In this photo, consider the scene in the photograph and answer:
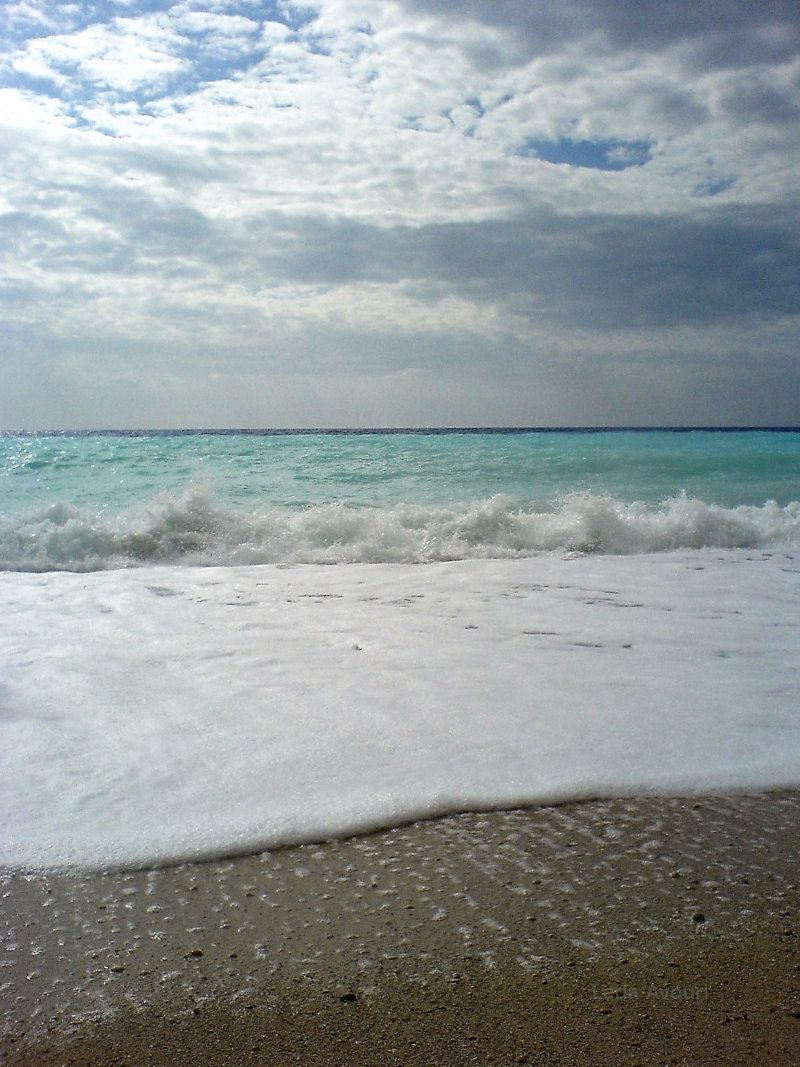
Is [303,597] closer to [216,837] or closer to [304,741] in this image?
[304,741]

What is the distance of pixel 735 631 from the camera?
16.3ft

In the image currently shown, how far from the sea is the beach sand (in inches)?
9.2

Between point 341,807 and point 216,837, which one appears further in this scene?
point 341,807

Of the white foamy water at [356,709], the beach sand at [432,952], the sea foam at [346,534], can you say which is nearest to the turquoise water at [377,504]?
the sea foam at [346,534]

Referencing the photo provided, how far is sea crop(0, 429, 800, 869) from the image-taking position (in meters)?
2.65

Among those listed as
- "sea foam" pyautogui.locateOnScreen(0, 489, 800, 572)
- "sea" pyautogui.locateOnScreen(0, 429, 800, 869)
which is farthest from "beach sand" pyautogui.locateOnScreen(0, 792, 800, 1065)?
"sea foam" pyautogui.locateOnScreen(0, 489, 800, 572)

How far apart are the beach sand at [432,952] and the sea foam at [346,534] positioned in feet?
20.6

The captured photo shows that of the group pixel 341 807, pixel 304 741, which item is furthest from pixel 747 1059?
pixel 304 741

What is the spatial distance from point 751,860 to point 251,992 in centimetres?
137

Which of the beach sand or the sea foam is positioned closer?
the beach sand

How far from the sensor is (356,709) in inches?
137

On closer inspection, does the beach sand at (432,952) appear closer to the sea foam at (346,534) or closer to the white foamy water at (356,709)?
the white foamy water at (356,709)

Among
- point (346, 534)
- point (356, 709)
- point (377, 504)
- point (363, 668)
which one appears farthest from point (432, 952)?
point (377, 504)

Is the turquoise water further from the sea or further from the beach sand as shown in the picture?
the beach sand
